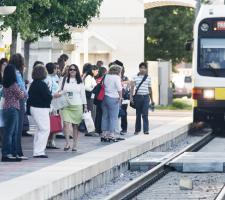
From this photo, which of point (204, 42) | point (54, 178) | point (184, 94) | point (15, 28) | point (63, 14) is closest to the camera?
point (54, 178)

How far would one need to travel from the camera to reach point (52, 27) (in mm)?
26297

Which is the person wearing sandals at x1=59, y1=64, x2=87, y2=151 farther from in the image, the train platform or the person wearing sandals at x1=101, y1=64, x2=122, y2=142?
the person wearing sandals at x1=101, y1=64, x2=122, y2=142

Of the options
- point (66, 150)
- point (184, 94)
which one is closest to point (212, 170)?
point (66, 150)

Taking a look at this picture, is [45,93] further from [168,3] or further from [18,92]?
[168,3]

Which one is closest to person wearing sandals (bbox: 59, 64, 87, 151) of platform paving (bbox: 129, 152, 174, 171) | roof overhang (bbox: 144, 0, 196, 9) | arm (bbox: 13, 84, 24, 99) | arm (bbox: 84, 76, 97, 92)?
platform paving (bbox: 129, 152, 174, 171)

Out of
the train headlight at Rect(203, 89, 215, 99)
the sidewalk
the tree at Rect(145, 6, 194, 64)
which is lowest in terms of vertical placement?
the sidewalk

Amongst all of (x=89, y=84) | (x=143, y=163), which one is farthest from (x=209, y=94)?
(x=143, y=163)

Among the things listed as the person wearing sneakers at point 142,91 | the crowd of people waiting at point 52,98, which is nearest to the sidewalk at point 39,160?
the crowd of people waiting at point 52,98

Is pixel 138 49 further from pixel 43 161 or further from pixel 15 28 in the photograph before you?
pixel 43 161

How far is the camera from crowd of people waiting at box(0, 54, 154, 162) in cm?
1816

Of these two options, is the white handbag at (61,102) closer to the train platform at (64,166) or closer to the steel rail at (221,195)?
the train platform at (64,166)

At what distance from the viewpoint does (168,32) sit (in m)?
65.6

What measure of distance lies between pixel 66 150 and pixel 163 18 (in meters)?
45.3

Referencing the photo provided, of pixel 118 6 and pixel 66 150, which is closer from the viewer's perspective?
pixel 66 150
